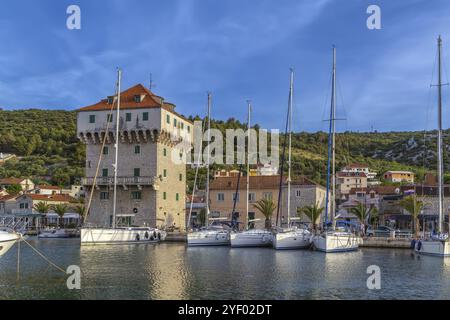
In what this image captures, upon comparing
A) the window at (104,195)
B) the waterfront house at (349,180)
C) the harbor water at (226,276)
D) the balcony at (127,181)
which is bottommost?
the harbor water at (226,276)

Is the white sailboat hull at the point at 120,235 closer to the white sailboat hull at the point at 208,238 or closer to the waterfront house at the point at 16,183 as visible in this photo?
the white sailboat hull at the point at 208,238

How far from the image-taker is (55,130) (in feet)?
504

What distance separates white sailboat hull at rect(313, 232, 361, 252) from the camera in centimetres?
4222

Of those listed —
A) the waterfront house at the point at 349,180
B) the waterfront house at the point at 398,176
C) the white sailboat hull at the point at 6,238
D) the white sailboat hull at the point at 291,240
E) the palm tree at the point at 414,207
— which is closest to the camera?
the white sailboat hull at the point at 6,238

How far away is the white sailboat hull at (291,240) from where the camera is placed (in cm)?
4512

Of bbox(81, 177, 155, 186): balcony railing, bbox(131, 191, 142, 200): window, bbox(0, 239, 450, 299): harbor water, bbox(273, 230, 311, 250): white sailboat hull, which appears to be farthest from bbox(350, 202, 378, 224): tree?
bbox(131, 191, 142, 200): window

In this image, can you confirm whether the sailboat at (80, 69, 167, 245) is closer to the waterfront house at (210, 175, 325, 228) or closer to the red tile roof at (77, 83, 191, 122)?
the red tile roof at (77, 83, 191, 122)

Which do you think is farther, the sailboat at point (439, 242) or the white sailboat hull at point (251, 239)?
the white sailboat hull at point (251, 239)

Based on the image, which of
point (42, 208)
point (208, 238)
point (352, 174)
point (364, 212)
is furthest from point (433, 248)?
point (352, 174)

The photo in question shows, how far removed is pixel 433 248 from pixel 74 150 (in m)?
114

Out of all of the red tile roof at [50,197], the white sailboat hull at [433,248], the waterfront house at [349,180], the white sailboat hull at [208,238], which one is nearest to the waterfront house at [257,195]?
the white sailboat hull at [208,238]

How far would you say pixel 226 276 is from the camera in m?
27.7

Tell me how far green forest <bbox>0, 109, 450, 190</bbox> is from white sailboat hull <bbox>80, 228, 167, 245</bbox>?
45.2 metres
